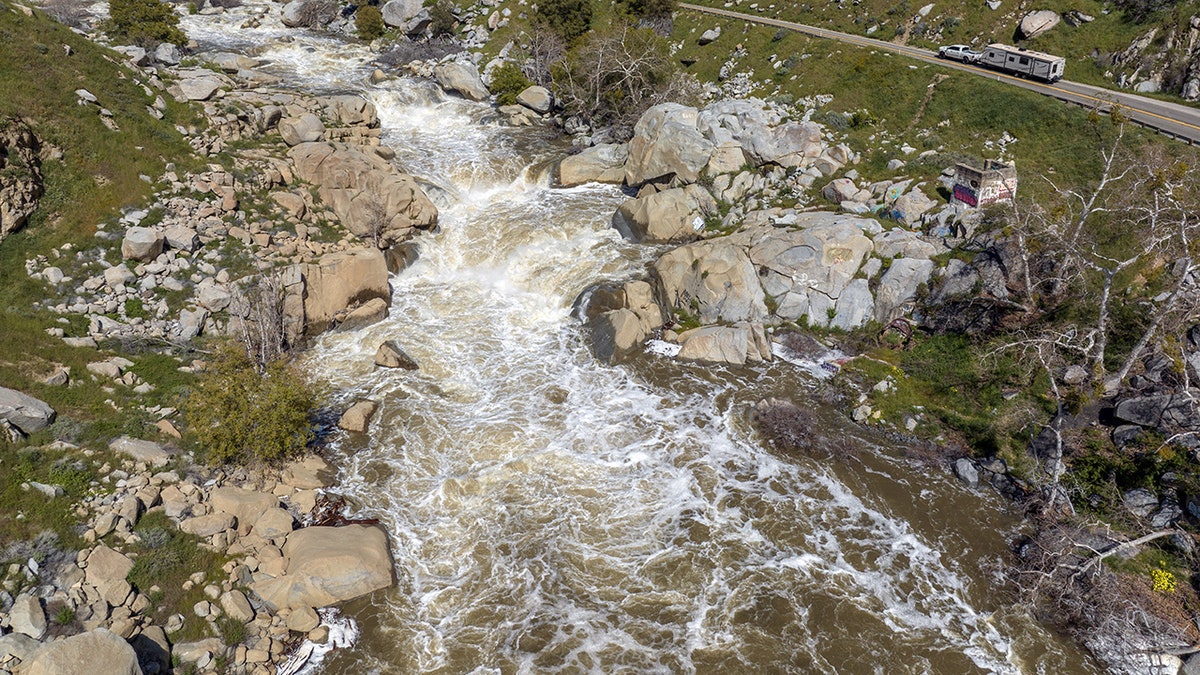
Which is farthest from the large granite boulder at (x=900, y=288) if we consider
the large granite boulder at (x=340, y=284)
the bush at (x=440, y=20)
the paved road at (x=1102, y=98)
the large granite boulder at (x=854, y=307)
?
the bush at (x=440, y=20)

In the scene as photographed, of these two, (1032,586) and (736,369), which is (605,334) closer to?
(736,369)

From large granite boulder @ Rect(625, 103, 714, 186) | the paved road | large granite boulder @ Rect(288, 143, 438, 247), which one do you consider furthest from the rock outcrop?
the paved road

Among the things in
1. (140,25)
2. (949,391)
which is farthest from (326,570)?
(140,25)

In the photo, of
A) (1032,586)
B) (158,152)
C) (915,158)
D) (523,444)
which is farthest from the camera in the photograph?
(915,158)

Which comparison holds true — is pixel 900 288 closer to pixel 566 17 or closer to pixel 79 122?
pixel 79 122

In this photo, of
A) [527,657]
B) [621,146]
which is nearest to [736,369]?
[527,657]

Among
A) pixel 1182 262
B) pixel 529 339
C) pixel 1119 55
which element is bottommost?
pixel 529 339
